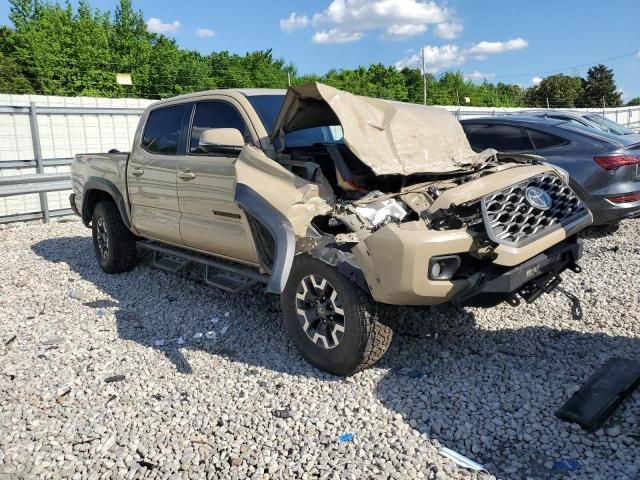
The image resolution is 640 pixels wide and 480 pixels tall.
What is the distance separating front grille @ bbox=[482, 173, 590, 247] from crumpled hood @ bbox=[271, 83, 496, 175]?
1.77 feet

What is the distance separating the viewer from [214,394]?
144 inches

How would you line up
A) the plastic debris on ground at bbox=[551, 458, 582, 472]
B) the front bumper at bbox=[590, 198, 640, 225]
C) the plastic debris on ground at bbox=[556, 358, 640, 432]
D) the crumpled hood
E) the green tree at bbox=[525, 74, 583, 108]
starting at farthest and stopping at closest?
the green tree at bbox=[525, 74, 583, 108] → the front bumper at bbox=[590, 198, 640, 225] → the crumpled hood → the plastic debris on ground at bbox=[556, 358, 640, 432] → the plastic debris on ground at bbox=[551, 458, 582, 472]

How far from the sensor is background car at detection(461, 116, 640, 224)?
6.52m

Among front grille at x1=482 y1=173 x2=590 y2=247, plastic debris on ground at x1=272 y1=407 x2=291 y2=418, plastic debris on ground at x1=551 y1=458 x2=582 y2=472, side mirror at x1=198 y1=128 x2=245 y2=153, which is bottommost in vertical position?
plastic debris on ground at x1=272 y1=407 x2=291 y2=418

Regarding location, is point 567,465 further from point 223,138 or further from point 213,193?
point 213,193

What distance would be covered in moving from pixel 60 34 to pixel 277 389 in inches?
1274

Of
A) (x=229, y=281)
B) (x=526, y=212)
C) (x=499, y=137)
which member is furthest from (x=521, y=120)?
(x=229, y=281)

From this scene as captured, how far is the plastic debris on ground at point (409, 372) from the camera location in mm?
3729

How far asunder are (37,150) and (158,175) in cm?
625

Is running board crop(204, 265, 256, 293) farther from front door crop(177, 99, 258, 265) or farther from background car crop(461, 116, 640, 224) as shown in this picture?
background car crop(461, 116, 640, 224)

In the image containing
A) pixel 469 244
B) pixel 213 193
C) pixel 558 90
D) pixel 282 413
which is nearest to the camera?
pixel 469 244

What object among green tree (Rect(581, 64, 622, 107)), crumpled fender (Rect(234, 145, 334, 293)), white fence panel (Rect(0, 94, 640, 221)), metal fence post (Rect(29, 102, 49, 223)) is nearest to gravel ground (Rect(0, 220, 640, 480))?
crumpled fender (Rect(234, 145, 334, 293))

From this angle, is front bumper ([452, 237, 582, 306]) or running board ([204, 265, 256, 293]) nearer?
front bumper ([452, 237, 582, 306])

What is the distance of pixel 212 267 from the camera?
523 centimetres
